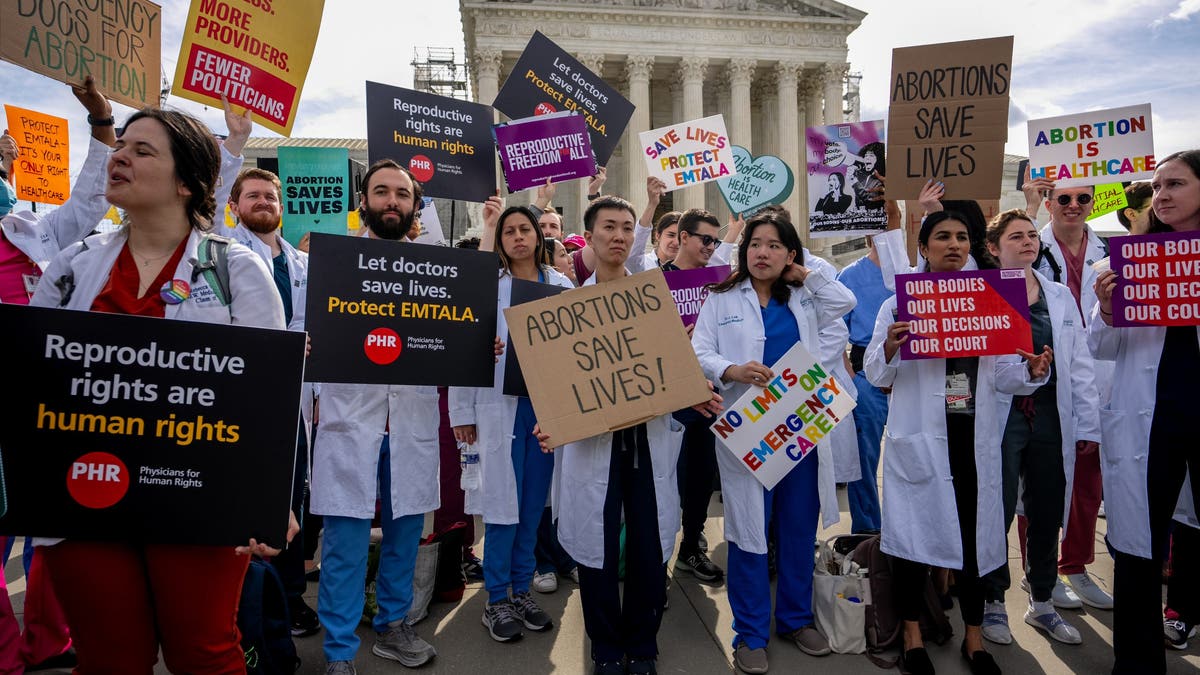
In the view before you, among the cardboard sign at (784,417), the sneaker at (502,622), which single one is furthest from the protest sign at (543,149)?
the sneaker at (502,622)

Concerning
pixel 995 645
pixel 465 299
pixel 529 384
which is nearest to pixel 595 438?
pixel 529 384

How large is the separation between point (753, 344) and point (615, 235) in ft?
3.08

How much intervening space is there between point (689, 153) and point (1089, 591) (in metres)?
4.55

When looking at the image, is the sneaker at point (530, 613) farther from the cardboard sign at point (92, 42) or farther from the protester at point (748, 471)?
the cardboard sign at point (92, 42)

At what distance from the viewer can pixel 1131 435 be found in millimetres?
3127

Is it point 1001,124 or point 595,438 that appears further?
point 1001,124

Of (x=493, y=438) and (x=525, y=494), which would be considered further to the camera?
(x=525, y=494)

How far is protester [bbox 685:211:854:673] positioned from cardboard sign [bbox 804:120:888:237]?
2.25 m

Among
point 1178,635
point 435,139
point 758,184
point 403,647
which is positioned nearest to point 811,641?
point 1178,635

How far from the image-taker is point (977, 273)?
10.5 feet

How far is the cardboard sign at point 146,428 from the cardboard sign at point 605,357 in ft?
4.06

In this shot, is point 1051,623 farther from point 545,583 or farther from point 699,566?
point 545,583

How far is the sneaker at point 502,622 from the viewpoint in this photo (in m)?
3.58

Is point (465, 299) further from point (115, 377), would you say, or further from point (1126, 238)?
point (1126, 238)
